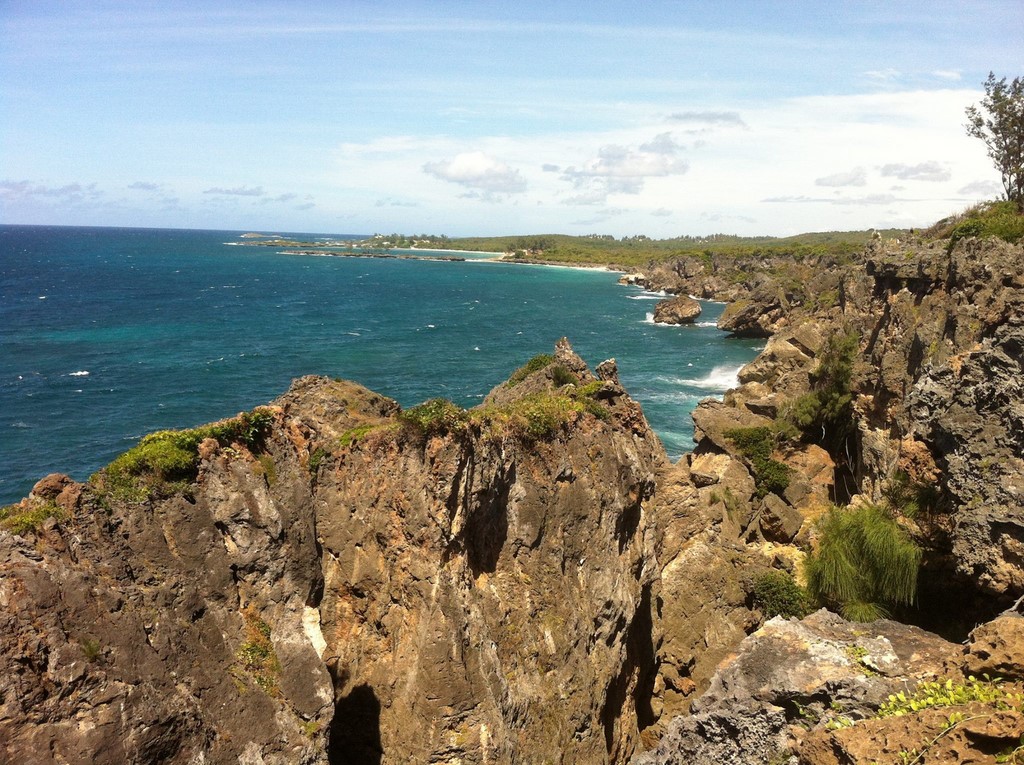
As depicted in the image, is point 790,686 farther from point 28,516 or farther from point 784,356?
point 784,356

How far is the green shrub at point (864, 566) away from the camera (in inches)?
854

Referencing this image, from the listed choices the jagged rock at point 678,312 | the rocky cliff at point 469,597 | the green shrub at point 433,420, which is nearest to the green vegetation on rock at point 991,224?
the rocky cliff at point 469,597

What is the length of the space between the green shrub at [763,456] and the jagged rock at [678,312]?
97489 mm

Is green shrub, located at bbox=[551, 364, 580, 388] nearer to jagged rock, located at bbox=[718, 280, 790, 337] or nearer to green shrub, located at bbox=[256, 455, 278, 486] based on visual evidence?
green shrub, located at bbox=[256, 455, 278, 486]

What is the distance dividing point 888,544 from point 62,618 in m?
23.4

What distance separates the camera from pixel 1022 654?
427 inches

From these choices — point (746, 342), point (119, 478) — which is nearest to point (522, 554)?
point (119, 478)

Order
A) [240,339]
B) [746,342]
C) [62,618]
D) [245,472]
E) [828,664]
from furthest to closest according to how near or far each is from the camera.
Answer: [746,342], [240,339], [245,472], [828,664], [62,618]

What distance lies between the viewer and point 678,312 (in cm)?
13925

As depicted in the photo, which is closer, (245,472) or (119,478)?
(119,478)

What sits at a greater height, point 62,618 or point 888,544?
point 62,618

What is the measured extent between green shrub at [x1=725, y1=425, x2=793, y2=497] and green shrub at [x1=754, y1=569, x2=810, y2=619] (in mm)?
12604

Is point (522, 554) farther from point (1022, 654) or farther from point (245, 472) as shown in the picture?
point (1022, 654)

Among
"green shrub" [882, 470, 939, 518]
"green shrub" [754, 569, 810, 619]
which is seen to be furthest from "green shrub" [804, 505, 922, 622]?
"green shrub" [882, 470, 939, 518]
